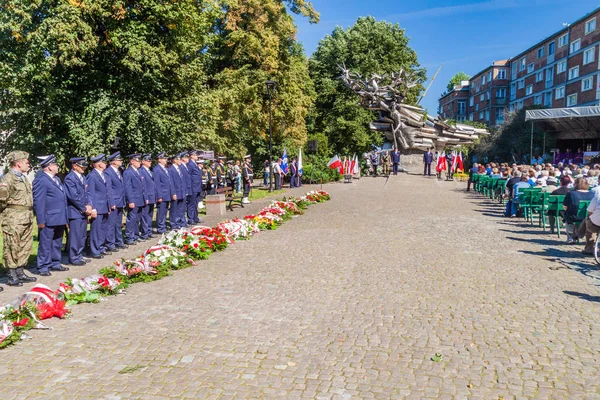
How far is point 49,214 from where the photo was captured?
344 inches

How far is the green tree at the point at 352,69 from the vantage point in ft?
150

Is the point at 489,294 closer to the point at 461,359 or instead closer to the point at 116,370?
the point at 461,359

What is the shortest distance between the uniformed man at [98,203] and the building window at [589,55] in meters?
50.4

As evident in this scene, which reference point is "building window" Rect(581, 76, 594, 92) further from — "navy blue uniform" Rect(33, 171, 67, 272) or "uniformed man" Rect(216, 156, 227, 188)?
"navy blue uniform" Rect(33, 171, 67, 272)

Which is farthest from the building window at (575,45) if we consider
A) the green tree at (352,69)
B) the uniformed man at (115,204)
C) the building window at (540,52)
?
the uniformed man at (115,204)

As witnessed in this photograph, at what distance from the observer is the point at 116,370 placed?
4797 mm

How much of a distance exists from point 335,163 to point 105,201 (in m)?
22.5

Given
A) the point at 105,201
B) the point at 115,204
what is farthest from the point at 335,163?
the point at 105,201

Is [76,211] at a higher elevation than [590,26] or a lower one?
lower

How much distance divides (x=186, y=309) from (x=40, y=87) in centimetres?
1320

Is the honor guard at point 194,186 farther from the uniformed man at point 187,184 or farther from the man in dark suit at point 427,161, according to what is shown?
the man in dark suit at point 427,161

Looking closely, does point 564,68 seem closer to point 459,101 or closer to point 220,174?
point 459,101

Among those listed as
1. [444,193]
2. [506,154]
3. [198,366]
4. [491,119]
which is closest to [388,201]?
[444,193]

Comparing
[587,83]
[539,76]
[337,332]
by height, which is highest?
[539,76]
